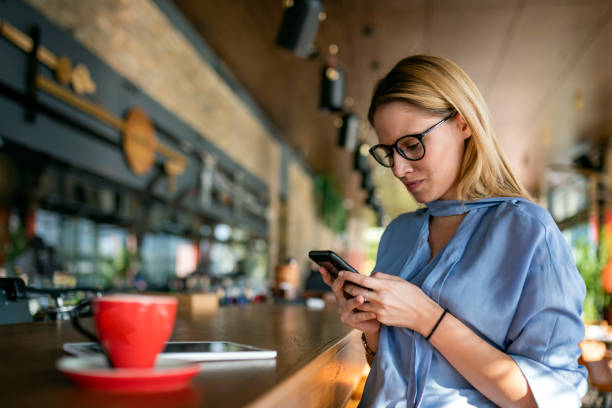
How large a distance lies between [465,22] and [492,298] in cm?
491

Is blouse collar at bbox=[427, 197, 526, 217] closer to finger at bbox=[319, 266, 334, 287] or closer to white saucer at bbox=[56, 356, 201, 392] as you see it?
finger at bbox=[319, 266, 334, 287]

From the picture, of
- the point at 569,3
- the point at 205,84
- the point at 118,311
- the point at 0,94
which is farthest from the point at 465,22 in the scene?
the point at 118,311

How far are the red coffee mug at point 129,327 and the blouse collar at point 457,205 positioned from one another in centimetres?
78

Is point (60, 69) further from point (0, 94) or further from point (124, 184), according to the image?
point (124, 184)

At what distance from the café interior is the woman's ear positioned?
0.36 meters

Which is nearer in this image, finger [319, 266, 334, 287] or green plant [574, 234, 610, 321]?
finger [319, 266, 334, 287]

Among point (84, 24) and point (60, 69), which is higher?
point (84, 24)

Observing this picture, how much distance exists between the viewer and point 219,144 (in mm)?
7070

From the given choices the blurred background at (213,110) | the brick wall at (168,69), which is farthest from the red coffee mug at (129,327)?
the brick wall at (168,69)

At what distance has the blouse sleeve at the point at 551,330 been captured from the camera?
3.07ft

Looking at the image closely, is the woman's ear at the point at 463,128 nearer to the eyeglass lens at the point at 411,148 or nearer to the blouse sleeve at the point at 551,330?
the eyeglass lens at the point at 411,148

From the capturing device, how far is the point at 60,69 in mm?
3688

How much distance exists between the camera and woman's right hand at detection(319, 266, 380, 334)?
1040 mm

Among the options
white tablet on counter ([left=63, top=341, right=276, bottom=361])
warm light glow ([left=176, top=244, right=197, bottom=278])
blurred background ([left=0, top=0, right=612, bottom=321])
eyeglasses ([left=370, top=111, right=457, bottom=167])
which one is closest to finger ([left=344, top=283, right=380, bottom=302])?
white tablet on counter ([left=63, top=341, right=276, bottom=361])
